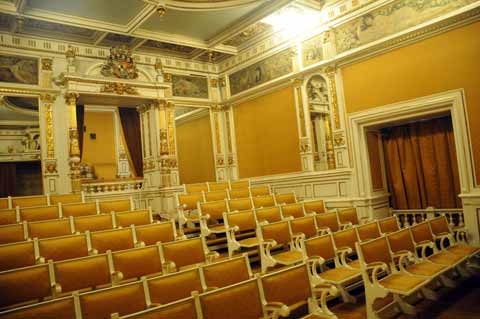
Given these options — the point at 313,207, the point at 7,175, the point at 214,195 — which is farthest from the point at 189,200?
the point at 7,175

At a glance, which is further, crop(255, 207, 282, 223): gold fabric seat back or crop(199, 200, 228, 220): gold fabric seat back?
crop(199, 200, 228, 220): gold fabric seat back

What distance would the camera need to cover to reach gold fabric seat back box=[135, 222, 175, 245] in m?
3.60

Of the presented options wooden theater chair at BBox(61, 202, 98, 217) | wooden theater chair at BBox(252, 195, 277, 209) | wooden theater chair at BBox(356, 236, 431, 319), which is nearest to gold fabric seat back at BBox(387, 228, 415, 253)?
wooden theater chair at BBox(356, 236, 431, 319)

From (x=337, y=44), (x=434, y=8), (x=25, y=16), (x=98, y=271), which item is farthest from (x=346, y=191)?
(x=25, y=16)

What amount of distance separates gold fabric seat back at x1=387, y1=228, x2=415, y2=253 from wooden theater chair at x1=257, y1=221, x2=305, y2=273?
2.67 ft

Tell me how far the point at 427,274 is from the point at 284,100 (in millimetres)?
4236

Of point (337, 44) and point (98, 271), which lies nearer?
point (98, 271)

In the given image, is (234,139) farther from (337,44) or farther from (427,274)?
(427,274)

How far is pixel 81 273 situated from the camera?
265cm

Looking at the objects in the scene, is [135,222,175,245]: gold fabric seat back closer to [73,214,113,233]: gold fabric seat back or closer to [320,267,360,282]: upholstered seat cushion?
[73,214,113,233]: gold fabric seat back

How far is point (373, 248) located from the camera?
3.12 metres

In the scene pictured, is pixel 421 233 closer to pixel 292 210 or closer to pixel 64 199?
pixel 292 210

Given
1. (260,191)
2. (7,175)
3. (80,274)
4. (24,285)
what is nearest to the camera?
(24,285)

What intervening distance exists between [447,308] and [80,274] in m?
2.97
